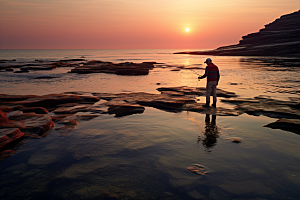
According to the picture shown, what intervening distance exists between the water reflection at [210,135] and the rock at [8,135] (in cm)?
538

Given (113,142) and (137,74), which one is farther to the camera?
(137,74)

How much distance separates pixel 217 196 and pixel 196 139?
8.36ft

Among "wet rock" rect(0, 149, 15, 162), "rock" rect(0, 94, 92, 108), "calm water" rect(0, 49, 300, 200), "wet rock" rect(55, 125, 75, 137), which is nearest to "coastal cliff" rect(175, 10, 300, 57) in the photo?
"rock" rect(0, 94, 92, 108)

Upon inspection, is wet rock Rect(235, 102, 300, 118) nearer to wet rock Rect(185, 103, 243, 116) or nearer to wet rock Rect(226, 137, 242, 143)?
wet rock Rect(185, 103, 243, 116)

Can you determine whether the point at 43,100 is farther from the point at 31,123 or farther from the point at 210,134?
the point at 210,134

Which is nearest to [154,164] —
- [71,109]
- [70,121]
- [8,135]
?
[8,135]

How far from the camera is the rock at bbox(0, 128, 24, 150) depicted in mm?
5535

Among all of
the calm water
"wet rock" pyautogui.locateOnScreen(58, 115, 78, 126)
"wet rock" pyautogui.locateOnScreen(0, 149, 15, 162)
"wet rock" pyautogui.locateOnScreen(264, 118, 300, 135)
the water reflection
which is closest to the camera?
the calm water

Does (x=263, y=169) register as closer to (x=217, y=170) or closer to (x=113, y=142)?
(x=217, y=170)

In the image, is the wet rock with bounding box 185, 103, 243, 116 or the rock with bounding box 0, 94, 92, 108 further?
the rock with bounding box 0, 94, 92, 108

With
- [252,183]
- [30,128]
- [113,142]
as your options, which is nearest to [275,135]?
[252,183]

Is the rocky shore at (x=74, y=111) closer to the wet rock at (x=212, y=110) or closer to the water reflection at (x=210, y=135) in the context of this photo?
the wet rock at (x=212, y=110)

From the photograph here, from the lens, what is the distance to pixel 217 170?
443 centimetres

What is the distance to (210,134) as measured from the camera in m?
6.53
